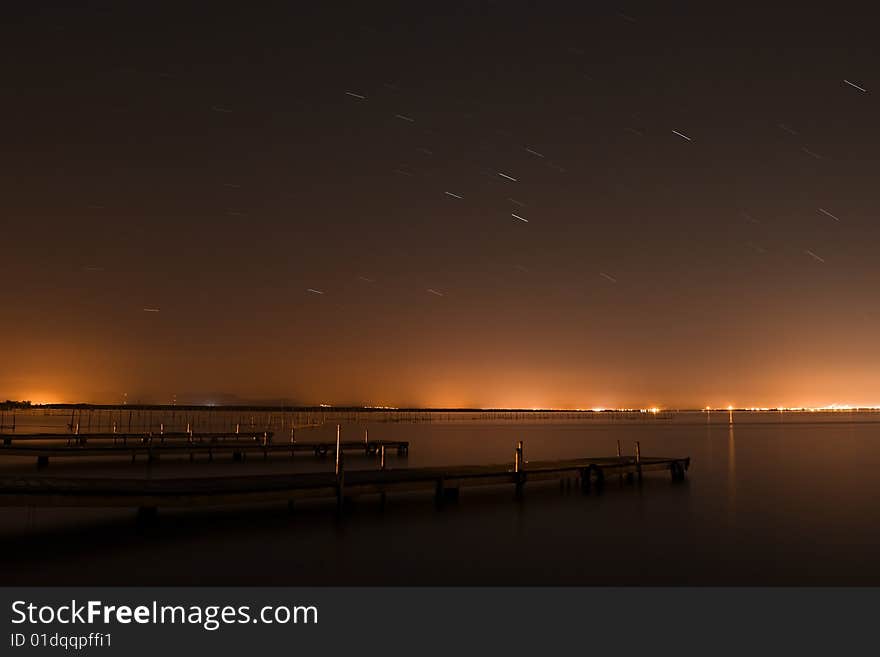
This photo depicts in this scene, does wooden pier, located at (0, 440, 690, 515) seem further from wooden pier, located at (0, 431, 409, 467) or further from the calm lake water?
wooden pier, located at (0, 431, 409, 467)

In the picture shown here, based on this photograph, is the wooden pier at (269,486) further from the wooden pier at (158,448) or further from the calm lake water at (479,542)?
the wooden pier at (158,448)

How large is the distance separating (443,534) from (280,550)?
160 inches

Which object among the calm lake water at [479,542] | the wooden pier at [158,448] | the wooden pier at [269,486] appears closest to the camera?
the calm lake water at [479,542]

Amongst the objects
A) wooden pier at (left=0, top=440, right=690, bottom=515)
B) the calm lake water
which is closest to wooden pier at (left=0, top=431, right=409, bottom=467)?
wooden pier at (left=0, top=440, right=690, bottom=515)

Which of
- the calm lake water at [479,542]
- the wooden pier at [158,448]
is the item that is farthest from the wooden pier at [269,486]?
the wooden pier at [158,448]

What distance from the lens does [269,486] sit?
1697cm

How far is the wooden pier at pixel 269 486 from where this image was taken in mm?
13992

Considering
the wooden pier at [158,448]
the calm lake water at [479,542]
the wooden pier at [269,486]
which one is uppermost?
the wooden pier at [158,448]

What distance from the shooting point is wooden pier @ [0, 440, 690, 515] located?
1399cm

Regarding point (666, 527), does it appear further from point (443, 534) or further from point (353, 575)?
point (353, 575)
